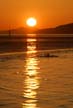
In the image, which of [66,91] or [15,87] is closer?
[66,91]

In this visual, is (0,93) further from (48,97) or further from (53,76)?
(53,76)

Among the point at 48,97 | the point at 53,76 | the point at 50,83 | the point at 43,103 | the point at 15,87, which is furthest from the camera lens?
the point at 53,76

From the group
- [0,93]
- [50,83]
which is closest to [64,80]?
[50,83]

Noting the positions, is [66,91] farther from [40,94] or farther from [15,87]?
[15,87]

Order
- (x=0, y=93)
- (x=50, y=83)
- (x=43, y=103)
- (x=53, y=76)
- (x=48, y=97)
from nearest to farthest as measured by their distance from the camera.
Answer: (x=43, y=103) < (x=48, y=97) < (x=0, y=93) < (x=50, y=83) < (x=53, y=76)

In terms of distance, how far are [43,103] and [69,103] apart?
29.7 inches

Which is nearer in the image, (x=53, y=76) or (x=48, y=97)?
(x=48, y=97)

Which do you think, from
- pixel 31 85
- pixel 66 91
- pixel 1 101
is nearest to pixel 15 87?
pixel 31 85

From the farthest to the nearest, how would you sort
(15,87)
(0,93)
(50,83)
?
(50,83)
(15,87)
(0,93)

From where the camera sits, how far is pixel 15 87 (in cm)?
1675

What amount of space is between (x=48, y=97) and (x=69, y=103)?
111cm

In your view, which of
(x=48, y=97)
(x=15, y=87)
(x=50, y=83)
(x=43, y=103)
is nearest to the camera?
(x=43, y=103)

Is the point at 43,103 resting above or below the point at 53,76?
below

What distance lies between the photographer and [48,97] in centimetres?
1434
